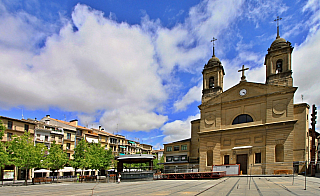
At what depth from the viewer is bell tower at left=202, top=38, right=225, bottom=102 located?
166 feet

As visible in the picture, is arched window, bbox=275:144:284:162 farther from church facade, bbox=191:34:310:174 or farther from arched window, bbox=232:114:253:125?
arched window, bbox=232:114:253:125

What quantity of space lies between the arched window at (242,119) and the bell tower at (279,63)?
7.79 m

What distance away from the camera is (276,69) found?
43750 mm

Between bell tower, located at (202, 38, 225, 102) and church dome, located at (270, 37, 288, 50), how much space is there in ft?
37.4

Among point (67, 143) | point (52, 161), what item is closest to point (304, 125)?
point (52, 161)

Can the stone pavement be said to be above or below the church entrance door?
above

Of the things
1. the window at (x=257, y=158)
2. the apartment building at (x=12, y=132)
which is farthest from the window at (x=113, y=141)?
the window at (x=257, y=158)

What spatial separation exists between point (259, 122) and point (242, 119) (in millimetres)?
3383

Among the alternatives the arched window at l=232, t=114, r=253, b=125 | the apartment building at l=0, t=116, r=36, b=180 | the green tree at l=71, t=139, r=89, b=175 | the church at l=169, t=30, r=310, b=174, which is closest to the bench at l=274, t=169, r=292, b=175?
the church at l=169, t=30, r=310, b=174

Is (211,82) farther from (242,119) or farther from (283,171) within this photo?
(283,171)

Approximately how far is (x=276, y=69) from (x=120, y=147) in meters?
52.9

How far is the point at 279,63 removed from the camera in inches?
1713

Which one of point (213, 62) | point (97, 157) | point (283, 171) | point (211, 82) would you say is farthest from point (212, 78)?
point (97, 157)

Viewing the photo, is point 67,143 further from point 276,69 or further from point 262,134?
point 276,69
